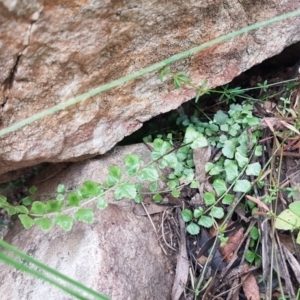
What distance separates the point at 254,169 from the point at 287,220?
184 mm

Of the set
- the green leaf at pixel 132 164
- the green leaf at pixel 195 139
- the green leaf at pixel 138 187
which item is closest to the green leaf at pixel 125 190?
the green leaf at pixel 132 164

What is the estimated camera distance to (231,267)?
1282 mm

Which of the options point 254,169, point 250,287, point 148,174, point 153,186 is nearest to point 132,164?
point 148,174

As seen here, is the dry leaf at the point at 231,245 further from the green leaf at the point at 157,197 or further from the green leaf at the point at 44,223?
the green leaf at the point at 44,223

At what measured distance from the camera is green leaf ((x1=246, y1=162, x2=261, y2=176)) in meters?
1.32

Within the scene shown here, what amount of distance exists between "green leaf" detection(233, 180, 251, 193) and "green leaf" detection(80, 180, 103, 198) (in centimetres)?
41

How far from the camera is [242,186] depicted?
1299 mm

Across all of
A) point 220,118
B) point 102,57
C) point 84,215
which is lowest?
point 220,118

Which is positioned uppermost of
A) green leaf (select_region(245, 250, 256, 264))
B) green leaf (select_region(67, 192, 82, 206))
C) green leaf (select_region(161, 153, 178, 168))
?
green leaf (select_region(67, 192, 82, 206))

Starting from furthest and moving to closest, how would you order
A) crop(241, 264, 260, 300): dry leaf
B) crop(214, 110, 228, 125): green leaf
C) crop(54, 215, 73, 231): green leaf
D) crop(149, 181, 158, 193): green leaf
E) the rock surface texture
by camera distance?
1. crop(214, 110, 228, 125): green leaf
2. crop(149, 181, 158, 193): green leaf
3. crop(241, 264, 260, 300): dry leaf
4. crop(54, 215, 73, 231): green leaf
5. the rock surface texture

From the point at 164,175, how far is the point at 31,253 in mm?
473

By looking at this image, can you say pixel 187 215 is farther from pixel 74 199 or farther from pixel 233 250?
pixel 74 199

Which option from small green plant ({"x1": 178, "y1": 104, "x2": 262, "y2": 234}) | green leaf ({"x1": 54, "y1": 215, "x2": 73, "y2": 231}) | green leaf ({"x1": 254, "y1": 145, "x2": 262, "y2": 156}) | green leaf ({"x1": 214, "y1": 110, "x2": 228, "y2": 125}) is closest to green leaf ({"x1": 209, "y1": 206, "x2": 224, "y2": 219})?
small green plant ({"x1": 178, "y1": 104, "x2": 262, "y2": 234})

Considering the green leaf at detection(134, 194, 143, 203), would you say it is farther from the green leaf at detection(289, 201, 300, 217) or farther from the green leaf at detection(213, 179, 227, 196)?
the green leaf at detection(289, 201, 300, 217)
